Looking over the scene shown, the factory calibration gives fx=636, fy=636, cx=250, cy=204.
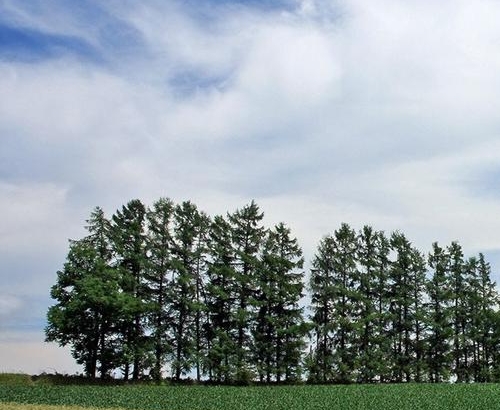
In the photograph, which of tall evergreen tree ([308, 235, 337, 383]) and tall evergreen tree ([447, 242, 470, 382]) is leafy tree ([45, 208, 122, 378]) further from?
tall evergreen tree ([447, 242, 470, 382])

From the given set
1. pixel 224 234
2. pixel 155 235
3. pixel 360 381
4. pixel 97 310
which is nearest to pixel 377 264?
pixel 360 381

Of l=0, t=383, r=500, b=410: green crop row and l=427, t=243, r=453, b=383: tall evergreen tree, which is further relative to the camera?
l=427, t=243, r=453, b=383: tall evergreen tree

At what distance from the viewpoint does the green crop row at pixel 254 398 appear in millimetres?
36938

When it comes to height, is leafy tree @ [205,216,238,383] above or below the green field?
above

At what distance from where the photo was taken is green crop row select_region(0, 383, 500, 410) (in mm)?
36938

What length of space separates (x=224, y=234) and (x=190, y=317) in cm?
867

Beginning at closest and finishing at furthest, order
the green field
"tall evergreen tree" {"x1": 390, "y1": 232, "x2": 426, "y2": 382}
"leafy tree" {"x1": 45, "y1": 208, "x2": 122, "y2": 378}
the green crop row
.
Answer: the green field, the green crop row, "leafy tree" {"x1": 45, "y1": 208, "x2": 122, "y2": 378}, "tall evergreen tree" {"x1": 390, "y1": 232, "x2": 426, "y2": 382}

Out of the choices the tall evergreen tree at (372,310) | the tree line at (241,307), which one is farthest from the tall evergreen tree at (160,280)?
the tall evergreen tree at (372,310)

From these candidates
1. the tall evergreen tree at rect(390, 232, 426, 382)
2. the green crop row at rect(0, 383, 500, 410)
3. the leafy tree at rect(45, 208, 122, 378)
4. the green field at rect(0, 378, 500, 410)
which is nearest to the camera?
the green field at rect(0, 378, 500, 410)

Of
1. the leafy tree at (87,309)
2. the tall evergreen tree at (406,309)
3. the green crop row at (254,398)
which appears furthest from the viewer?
the tall evergreen tree at (406,309)

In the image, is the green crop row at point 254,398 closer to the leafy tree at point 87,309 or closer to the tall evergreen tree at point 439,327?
the leafy tree at point 87,309

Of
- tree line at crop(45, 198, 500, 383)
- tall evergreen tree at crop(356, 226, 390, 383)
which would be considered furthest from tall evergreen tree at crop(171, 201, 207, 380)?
tall evergreen tree at crop(356, 226, 390, 383)

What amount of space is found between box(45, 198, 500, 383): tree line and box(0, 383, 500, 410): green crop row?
35.9 feet

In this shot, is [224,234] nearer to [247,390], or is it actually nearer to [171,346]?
[171,346]
